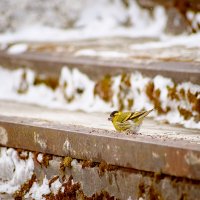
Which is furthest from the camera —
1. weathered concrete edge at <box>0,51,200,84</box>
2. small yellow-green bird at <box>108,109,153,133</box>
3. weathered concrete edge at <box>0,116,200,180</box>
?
weathered concrete edge at <box>0,51,200,84</box>

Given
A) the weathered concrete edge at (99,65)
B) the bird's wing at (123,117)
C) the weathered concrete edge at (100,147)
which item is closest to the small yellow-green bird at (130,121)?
the bird's wing at (123,117)

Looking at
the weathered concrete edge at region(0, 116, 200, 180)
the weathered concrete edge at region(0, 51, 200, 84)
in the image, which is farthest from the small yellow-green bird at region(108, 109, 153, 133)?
the weathered concrete edge at region(0, 51, 200, 84)

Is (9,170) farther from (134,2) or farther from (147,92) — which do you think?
(134,2)

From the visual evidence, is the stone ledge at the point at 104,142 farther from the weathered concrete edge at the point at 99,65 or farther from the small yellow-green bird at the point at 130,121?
the weathered concrete edge at the point at 99,65

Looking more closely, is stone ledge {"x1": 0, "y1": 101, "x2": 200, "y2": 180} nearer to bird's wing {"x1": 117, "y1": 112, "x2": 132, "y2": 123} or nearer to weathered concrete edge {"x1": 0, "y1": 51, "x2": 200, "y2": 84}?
bird's wing {"x1": 117, "y1": 112, "x2": 132, "y2": 123}

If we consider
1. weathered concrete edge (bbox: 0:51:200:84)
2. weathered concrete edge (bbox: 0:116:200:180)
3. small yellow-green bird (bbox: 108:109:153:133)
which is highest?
weathered concrete edge (bbox: 0:51:200:84)

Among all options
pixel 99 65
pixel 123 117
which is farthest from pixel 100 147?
pixel 99 65
